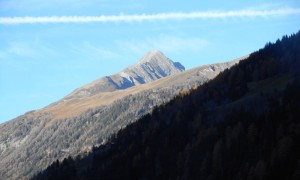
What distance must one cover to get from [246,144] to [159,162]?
42.9m

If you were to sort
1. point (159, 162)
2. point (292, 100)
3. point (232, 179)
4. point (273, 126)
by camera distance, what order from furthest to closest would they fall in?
1. point (159, 162)
2. point (292, 100)
3. point (273, 126)
4. point (232, 179)

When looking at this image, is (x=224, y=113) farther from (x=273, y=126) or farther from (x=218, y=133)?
(x=273, y=126)

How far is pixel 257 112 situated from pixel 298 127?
3508cm

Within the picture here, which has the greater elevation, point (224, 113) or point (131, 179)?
point (224, 113)

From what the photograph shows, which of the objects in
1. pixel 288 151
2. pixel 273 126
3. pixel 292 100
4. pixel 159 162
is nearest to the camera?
pixel 288 151

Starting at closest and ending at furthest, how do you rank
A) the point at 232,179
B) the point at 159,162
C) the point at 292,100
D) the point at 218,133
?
the point at 232,179
the point at 292,100
the point at 218,133
the point at 159,162

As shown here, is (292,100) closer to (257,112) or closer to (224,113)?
(257,112)

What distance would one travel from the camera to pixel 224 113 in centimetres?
19675

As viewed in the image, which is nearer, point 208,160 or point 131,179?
point 208,160

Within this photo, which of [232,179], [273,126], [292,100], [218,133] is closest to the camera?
[232,179]

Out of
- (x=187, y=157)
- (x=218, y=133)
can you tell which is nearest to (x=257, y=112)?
(x=218, y=133)

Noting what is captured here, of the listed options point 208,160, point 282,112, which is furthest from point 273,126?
point 208,160

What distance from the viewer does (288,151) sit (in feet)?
435

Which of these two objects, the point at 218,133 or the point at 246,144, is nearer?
the point at 246,144
